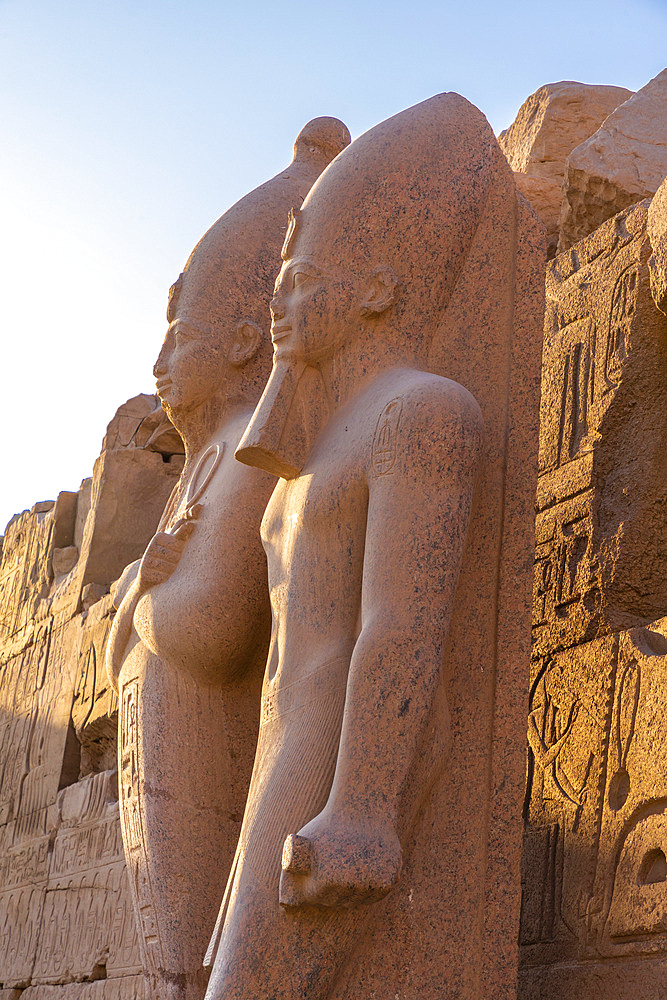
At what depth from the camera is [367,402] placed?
2.97 m

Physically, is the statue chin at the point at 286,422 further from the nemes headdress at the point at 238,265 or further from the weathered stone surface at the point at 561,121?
the weathered stone surface at the point at 561,121

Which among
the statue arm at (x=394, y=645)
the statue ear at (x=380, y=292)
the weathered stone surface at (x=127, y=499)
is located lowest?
the statue arm at (x=394, y=645)

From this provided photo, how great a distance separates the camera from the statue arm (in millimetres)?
2453

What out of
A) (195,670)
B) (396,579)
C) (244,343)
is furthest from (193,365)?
(396,579)

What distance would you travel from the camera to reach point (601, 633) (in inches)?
139

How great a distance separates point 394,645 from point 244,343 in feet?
4.69

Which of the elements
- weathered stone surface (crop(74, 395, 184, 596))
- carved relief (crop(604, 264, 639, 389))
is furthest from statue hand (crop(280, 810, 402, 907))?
weathered stone surface (crop(74, 395, 184, 596))

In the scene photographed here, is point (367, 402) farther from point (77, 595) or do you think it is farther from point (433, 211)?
point (77, 595)

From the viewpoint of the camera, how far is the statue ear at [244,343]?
3.77 meters

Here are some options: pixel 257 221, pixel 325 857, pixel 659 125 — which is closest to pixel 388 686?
pixel 325 857

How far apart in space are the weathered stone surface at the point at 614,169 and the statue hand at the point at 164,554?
1.83 m

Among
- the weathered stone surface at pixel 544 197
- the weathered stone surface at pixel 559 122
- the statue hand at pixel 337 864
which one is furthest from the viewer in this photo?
the weathered stone surface at pixel 559 122

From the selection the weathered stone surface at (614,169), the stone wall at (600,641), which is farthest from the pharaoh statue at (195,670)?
the weathered stone surface at (614,169)

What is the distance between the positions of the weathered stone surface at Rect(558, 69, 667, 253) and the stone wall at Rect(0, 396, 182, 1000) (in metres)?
2.50
